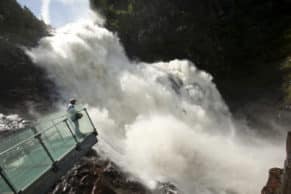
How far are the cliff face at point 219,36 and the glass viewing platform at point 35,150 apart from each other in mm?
25509

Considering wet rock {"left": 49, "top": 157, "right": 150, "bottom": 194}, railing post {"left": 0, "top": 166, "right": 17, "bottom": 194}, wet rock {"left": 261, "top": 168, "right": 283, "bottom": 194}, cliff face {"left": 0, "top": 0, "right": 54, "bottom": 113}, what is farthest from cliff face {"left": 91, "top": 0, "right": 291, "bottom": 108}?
railing post {"left": 0, "top": 166, "right": 17, "bottom": 194}

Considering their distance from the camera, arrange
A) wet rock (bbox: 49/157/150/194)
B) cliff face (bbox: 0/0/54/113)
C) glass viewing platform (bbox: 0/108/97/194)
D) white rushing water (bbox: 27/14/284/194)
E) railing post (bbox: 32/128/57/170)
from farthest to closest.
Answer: cliff face (bbox: 0/0/54/113)
white rushing water (bbox: 27/14/284/194)
wet rock (bbox: 49/157/150/194)
railing post (bbox: 32/128/57/170)
glass viewing platform (bbox: 0/108/97/194)

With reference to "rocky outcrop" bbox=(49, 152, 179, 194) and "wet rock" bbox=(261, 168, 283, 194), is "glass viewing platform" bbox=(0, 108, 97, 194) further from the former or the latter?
"wet rock" bbox=(261, 168, 283, 194)

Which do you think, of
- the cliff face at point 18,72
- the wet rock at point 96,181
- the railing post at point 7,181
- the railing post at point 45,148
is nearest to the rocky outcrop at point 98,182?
the wet rock at point 96,181

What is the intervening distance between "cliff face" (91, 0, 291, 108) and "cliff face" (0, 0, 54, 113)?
41.6ft

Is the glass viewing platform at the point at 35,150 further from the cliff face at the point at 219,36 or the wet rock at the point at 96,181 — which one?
the cliff face at the point at 219,36

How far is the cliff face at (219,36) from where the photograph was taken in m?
33.1

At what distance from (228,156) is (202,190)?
676cm

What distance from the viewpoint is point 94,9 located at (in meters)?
40.0

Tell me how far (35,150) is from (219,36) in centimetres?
2927

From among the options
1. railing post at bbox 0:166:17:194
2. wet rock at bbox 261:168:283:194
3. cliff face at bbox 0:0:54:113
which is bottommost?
wet rock at bbox 261:168:283:194

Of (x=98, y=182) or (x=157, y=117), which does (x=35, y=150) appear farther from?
(x=157, y=117)

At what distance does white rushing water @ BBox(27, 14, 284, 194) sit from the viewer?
54.9 ft

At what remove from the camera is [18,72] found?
19.8 metres
